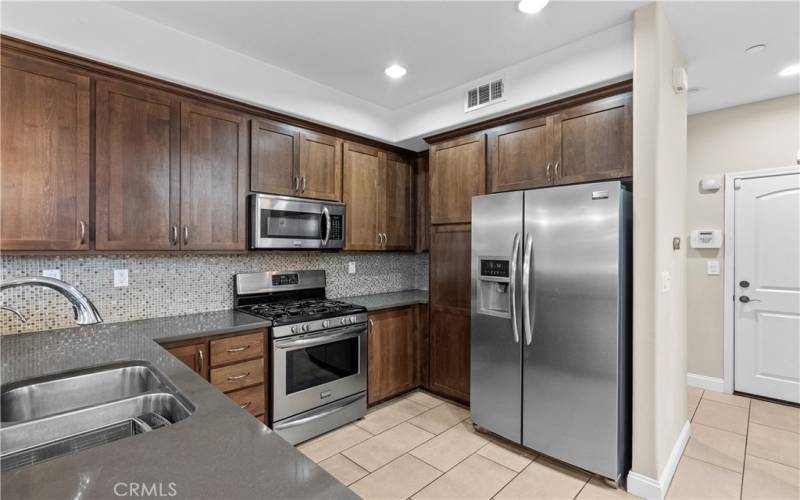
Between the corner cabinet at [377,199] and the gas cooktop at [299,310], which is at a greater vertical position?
the corner cabinet at [377,199]

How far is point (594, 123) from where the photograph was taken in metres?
2.47

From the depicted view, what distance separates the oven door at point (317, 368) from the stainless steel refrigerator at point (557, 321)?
0.94m

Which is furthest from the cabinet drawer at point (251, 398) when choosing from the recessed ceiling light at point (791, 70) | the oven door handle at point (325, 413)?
the recessed ceiling light at point (791, 70)

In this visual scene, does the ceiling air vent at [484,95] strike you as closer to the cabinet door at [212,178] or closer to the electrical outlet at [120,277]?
the cabinet door at [212,178]

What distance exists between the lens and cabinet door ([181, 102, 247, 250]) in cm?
248

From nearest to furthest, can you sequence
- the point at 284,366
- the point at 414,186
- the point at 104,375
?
1. the point at 104,375
2. the point at 284,366
3. the point at 414,186

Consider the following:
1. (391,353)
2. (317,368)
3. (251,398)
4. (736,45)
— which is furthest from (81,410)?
(736,45)

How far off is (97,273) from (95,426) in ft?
5.34

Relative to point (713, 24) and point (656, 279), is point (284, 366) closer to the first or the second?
point (656, 279)

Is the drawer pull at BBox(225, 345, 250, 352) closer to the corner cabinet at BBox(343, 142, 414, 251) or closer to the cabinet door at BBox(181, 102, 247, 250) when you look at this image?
the cabinet door at BBox(181, 102, 247, 250)

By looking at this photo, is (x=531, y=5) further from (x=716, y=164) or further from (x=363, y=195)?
(x=716, y=164)

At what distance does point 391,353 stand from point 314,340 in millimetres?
882

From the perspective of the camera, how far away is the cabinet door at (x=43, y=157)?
1.89 meters

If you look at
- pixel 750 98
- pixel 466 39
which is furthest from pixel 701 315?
pixel 466 39
